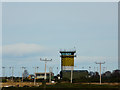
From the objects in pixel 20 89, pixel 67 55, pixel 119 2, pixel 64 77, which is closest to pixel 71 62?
pixel 67 55

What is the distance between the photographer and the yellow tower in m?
121

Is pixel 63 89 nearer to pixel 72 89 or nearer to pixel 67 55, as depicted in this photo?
pixel 72 89

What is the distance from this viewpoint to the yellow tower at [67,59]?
398ft

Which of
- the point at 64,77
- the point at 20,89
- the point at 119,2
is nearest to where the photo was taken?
the point at 119,2

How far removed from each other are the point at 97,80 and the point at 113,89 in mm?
63034

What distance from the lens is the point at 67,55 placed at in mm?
122562

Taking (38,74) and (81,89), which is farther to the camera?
(38,74)

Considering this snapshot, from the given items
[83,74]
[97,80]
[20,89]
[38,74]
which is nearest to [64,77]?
[83,74]

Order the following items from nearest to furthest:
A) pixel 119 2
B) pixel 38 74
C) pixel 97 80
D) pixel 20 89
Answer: pixel 119 2, pixel 20 89, pixel 97 80, pixel 38 74

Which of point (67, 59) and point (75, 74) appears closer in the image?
point (67, 59)

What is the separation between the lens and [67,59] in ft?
400

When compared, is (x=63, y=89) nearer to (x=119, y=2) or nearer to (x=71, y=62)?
(x=119, y=2)

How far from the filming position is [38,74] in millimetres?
189750

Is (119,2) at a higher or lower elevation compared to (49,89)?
higher
